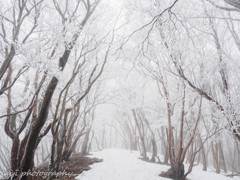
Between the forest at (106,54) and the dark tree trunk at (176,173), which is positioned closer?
the forest at (106,54)

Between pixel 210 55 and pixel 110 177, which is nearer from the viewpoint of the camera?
pixel 210 55

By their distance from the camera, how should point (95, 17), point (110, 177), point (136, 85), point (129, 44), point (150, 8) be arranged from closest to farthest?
point (150, 8) → point (110, 177) → point (95, 17) → point (129, 44) → point (136, 85)

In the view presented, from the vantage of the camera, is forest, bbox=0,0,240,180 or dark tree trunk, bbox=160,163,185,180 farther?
dark tree trunk, bbox=160,163,185,180

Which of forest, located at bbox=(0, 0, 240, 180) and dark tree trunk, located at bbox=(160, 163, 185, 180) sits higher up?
forest, located at bbox=(0, 0, 240, 180)

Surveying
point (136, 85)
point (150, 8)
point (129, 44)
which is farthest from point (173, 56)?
point (136, 85)

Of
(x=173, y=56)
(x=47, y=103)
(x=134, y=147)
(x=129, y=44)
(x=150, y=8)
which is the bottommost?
(x=134, y=147)

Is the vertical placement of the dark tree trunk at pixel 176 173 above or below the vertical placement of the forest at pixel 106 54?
below

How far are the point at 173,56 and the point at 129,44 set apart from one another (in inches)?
260

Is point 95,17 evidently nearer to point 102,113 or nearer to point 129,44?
point 129,44

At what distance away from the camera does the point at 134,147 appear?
18.7 meters

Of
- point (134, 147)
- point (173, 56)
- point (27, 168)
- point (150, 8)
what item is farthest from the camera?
point (134, 147)

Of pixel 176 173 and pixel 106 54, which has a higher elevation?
pixel 106 54

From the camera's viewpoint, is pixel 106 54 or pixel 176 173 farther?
pixel 176 173

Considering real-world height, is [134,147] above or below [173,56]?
below
